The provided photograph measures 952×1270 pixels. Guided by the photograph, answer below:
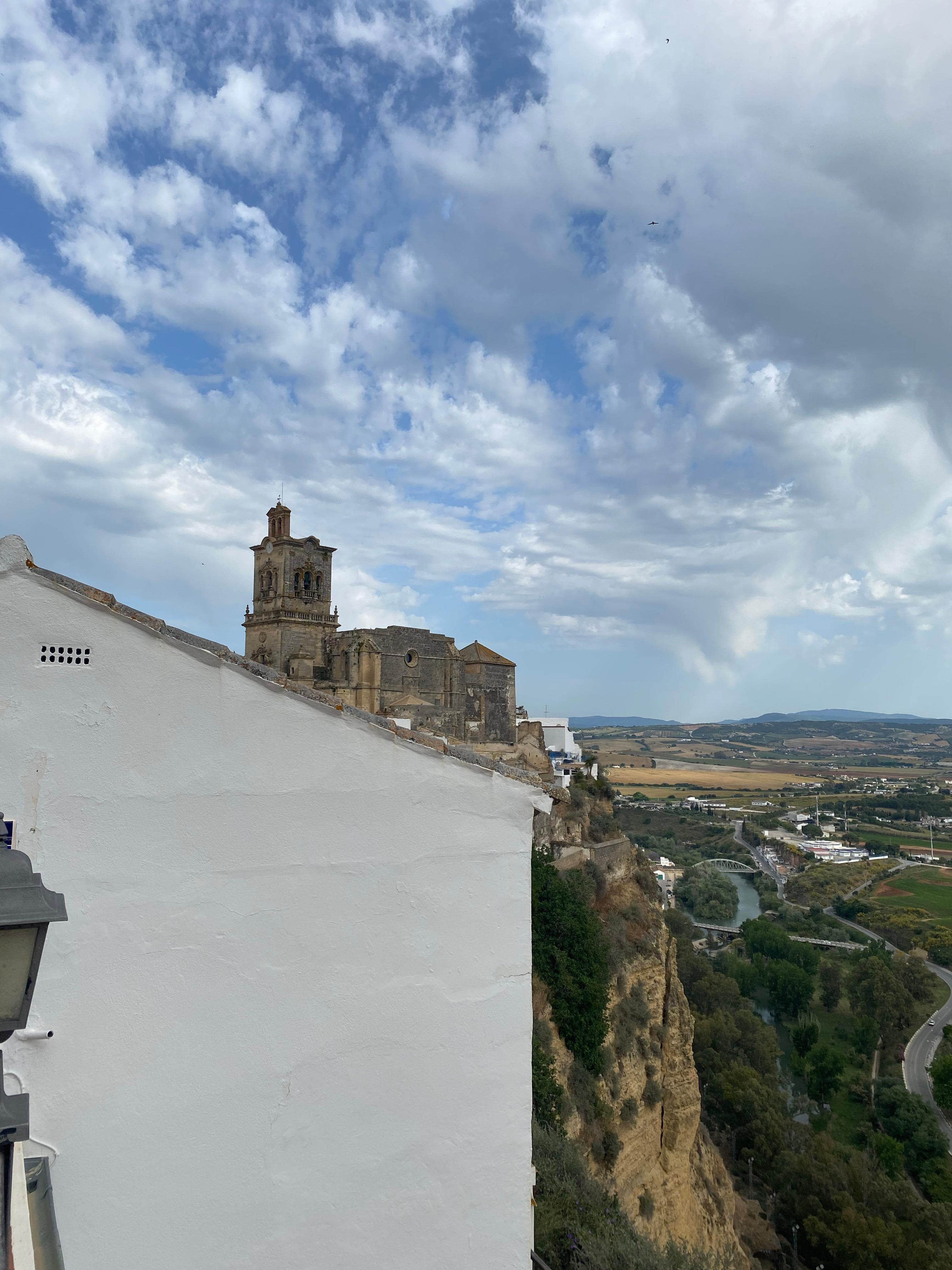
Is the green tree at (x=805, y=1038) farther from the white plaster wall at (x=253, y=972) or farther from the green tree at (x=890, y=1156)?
the white plaster wall at (x=253, y=972)

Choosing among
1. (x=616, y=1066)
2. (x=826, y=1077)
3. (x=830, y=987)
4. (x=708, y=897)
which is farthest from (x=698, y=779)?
(x=616, y=1066)

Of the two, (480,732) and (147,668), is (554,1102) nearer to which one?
(147,668)

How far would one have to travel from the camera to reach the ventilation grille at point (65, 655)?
188 inches

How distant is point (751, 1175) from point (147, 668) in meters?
29.9

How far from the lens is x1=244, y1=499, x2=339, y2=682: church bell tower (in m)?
30.6

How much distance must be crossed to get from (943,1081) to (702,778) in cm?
14175

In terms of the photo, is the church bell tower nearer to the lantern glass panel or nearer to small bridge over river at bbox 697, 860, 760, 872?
the lantern glass panel

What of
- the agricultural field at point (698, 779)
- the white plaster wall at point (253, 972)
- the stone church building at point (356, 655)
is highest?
the stone church building at point (356, 655)

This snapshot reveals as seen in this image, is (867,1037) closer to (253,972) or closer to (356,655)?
(356,655)

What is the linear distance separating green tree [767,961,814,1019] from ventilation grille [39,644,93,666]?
45.4m

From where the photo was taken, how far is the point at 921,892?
67562 millimetres

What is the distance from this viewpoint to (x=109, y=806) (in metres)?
4.77

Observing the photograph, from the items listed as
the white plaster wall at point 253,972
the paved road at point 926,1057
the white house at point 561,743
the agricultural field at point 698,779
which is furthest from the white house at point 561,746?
the agricultural field at point 698,779

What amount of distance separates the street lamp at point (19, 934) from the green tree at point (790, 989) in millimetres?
46630
